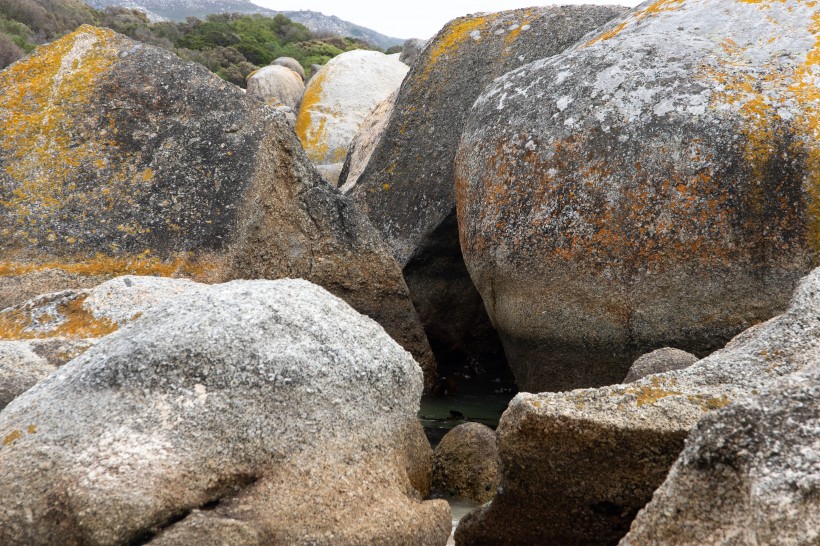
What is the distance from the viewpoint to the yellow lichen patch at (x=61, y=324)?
4.92 metres

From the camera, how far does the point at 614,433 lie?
3092 mm

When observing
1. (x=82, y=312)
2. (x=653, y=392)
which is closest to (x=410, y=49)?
(x=82, y=312)

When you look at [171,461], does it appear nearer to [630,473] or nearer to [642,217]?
[630,473]

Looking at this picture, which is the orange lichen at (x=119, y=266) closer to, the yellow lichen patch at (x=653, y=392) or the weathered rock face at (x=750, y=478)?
the yellow lichen patch at (x=653, y=392)

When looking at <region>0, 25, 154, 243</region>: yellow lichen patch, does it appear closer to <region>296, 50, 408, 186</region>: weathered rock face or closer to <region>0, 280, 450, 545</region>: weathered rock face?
<region>0, 280, 450, 545</region>: weathered rock face

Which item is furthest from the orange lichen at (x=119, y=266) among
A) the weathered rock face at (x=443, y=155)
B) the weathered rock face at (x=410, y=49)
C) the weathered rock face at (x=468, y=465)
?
the weathered rock face at (x=410, y=49)

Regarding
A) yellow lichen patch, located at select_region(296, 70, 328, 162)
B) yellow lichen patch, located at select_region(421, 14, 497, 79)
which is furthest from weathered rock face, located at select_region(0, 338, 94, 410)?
yellow lichen patch, located at select_region(296, 70, 328, 162)

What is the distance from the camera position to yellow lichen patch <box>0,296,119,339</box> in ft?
16.1

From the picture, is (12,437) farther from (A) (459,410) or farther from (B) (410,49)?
(B) (410,49)

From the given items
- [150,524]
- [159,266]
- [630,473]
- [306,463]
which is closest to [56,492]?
[150,524]

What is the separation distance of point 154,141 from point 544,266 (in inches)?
104

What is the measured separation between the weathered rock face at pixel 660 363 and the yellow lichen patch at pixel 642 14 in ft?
9.29

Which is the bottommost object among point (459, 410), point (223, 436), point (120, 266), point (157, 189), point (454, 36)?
point (459, 410)

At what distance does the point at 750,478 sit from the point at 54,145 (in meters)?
5.33
